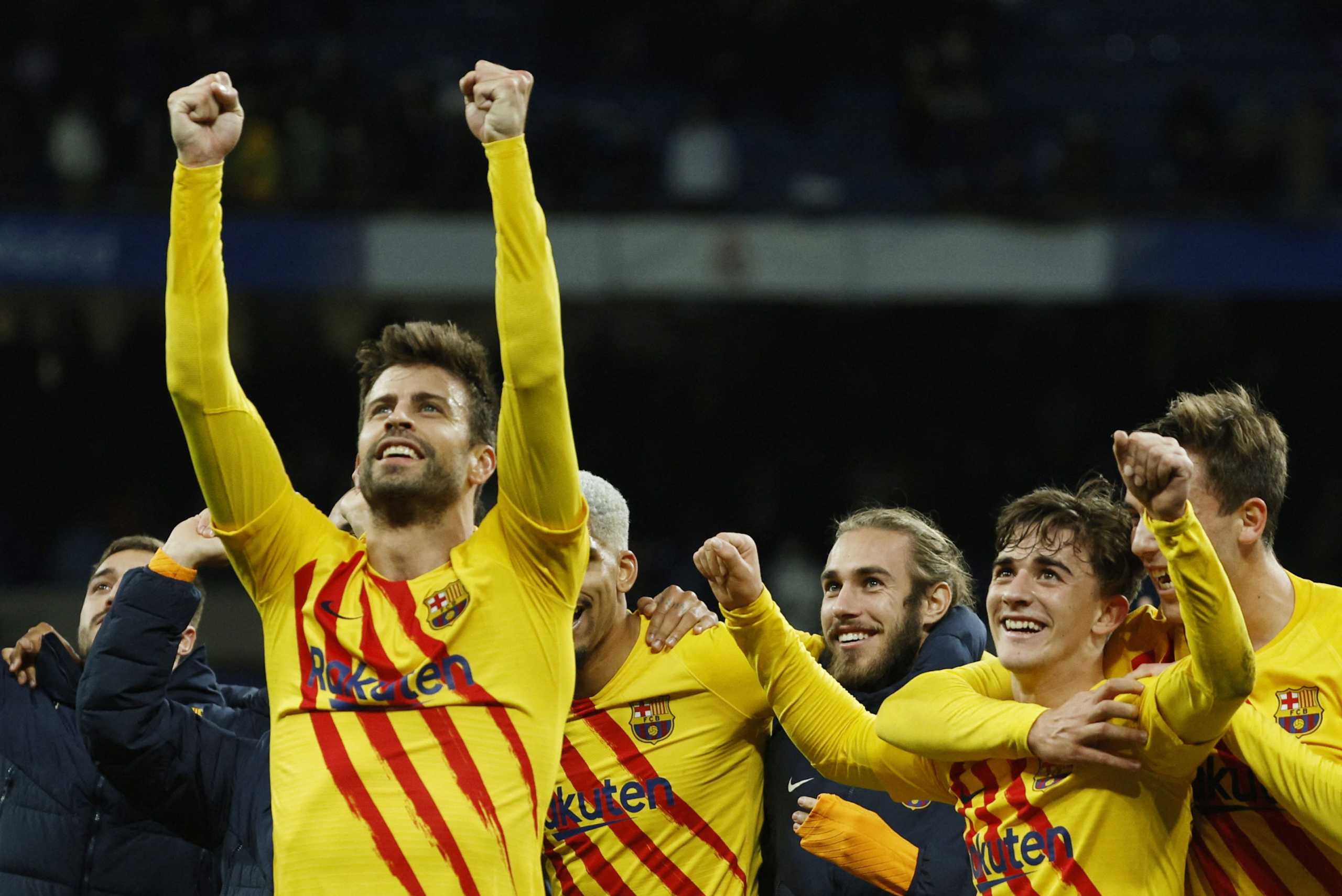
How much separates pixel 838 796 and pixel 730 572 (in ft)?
2.47

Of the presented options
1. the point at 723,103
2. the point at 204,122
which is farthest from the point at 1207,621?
the point at 723,103

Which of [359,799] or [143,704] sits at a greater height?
[143,704]

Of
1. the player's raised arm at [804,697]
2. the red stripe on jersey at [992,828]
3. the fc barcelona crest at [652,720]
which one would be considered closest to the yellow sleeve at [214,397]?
the player's raised arm at [804,697]

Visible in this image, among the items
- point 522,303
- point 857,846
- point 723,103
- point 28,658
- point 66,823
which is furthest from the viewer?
point 723,103

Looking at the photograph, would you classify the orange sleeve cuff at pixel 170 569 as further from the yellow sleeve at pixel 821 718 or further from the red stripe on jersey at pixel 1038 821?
the red stripe on jersey at pixel 1038 821

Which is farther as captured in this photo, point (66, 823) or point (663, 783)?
point (66, 823)

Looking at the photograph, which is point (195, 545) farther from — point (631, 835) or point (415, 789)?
point (631, 835)

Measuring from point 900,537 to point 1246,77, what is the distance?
11.3m

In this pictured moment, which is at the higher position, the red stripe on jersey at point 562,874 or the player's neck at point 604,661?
the player's neck at point 604,661

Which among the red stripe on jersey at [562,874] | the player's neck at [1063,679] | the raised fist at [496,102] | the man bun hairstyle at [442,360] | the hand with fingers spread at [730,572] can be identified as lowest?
the red stripe on jersey at [562,874]

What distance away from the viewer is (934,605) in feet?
14.6

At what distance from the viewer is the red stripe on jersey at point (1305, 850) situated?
3438mm

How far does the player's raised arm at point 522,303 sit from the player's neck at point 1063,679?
3.58 ft

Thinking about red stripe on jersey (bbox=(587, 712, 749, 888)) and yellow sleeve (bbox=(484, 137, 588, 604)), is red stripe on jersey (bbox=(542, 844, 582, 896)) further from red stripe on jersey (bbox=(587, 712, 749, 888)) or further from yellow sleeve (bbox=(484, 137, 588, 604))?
yellow sleeve (bbox=(484, 137, 588, 604))
